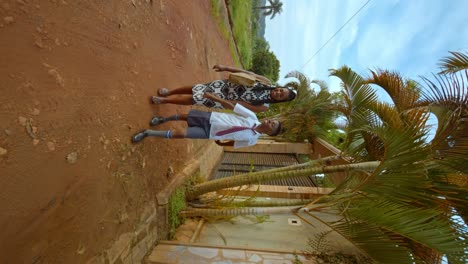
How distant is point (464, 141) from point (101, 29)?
3758 millimetres

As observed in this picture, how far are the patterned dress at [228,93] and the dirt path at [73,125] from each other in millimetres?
634

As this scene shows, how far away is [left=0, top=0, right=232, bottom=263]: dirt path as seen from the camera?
1793mm

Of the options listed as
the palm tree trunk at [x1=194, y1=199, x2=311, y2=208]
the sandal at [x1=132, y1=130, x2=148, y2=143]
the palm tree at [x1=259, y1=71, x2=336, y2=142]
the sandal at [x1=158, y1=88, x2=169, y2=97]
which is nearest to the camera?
the sandal at [x1=132, y1=130, x2=148, y2=143]

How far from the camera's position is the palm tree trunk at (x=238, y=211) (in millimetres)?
4016

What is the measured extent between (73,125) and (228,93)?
2.12 m

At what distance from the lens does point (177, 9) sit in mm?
5242

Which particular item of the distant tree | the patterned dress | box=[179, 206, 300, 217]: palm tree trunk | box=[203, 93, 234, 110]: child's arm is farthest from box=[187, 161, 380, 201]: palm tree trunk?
the distant tree

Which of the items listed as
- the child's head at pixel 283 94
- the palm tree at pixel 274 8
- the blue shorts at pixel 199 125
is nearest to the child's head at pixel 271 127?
the child's head at pixel 283 94

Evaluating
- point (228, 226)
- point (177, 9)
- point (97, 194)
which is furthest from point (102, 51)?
point (228, 226)

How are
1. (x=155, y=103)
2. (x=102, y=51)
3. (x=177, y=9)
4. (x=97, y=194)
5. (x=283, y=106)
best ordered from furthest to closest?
(x=283, y=106), (x=177, y=9), (x=155, y=103), (x=102, y=51), (x=97, y=194)

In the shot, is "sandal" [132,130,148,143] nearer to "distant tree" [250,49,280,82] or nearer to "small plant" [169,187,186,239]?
"small plant" [169,187,186,239]

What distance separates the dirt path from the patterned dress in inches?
25.0

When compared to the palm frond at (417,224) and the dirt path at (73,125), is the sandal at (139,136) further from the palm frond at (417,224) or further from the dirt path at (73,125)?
the palm frond at (417,224)

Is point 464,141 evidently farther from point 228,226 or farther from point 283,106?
point 283,106
